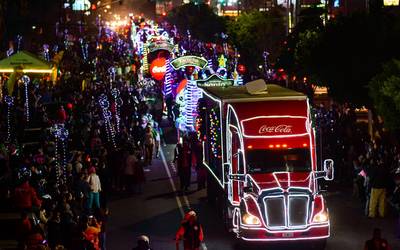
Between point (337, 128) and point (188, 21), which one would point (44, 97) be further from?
point (188, 21)

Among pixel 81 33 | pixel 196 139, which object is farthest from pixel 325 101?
pixel 81 33

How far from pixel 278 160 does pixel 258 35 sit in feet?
169

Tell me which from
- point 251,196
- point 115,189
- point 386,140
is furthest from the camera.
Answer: point 386,140

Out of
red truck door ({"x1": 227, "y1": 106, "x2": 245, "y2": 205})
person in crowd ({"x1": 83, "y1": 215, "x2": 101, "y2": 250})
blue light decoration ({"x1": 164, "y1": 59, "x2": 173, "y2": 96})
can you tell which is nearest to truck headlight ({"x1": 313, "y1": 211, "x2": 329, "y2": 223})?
red truck door ({"x1": 227, "y1": 106, "x2": 245, "y2": 205})

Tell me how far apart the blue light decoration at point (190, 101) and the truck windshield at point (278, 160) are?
15106 millimetres

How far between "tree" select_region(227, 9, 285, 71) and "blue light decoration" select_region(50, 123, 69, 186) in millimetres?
38636

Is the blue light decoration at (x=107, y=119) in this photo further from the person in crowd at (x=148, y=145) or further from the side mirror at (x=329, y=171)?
the side mirror at (x=329, y=171)

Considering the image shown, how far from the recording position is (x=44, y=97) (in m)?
40.4

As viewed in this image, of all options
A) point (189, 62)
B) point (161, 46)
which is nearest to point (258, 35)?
point (161, 46)

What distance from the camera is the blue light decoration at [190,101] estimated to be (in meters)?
34.3

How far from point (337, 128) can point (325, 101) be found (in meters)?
16.9

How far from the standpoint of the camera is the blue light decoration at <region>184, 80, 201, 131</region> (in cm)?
3429

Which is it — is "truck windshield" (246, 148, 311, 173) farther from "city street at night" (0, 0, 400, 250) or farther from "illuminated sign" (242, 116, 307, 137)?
"illuminated sign" (242, 116, 307, 137)

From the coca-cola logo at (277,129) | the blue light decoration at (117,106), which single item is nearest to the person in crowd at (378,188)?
the coca-cola logo at (277,129)
